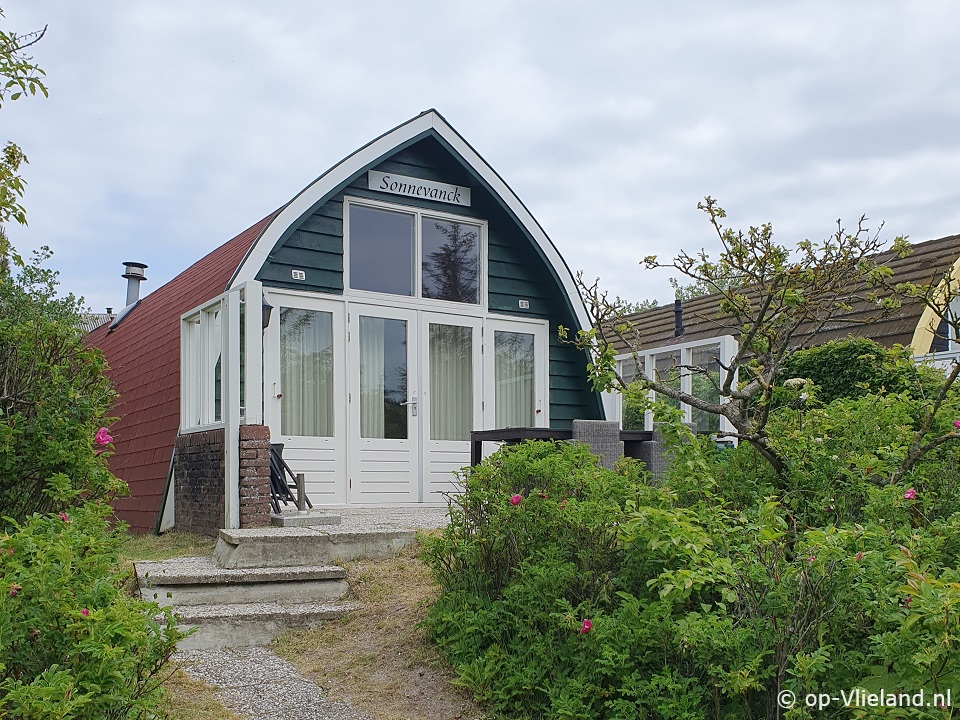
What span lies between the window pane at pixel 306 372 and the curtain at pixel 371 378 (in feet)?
1.25

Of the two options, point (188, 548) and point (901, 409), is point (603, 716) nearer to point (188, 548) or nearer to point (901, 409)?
point (901, 409)

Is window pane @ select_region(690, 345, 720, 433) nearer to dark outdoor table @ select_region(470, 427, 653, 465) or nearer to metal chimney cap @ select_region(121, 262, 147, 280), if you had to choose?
dark outdoor table @ select_region(470, 427, 653, 465)

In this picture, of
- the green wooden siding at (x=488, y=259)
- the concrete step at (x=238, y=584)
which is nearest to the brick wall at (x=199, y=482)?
the concrete step at (x=238, y=584)

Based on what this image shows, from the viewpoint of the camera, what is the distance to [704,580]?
3.23 m

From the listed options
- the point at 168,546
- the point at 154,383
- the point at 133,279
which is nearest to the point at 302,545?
the point at 168,546

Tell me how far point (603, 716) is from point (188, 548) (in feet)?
15.1

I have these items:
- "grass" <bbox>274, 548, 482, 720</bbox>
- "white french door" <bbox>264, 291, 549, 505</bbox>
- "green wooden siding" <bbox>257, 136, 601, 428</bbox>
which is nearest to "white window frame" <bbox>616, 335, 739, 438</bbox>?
"green wooden siding" <bbox>257, 136, 601, 428</bbox>

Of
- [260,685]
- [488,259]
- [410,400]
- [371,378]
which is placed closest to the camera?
[260,685]

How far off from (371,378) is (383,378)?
0.49 feet

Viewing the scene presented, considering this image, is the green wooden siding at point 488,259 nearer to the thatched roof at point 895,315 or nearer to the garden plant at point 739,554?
the thatched roof at point 895,315

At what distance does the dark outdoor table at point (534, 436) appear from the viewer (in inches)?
280

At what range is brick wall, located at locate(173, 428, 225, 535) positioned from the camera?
7.55 meters

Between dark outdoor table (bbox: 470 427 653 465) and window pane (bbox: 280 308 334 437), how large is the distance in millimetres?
1953

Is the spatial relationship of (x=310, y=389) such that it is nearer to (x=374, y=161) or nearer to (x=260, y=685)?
(x=374, y=161)
